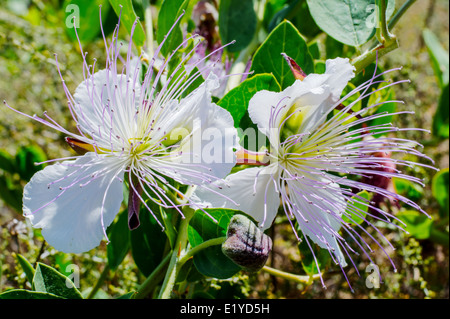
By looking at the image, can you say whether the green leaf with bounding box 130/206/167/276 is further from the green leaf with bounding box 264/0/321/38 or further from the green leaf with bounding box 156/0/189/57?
the green leaf with bounding box 264/0/321/38

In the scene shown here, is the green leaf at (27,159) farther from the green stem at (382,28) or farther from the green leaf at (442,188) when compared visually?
the green leaf at (442,188)

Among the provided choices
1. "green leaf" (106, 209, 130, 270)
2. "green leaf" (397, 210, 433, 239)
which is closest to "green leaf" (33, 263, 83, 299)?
"green leaf" (106, 209, 130, 270)

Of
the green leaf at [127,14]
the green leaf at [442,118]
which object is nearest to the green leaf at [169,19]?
the green leaf at [127,14]

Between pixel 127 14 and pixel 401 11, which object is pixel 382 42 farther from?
pixel 127 14

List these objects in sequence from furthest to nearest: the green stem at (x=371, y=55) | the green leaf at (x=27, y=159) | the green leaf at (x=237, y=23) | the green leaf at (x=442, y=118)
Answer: the green leaf at (x=442, y=118) → the green leaf at (x=27, y=159) → the green leaf at (x=237, y=23) → the green stem at (x=371, y=55)

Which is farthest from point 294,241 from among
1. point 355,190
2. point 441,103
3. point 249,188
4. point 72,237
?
point 72,237

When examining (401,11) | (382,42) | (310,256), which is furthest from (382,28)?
(310,256)

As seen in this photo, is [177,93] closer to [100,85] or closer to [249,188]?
[100,85]
